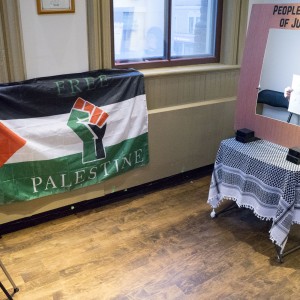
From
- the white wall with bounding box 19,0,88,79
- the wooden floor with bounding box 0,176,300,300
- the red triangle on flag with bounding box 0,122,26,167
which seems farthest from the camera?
the white wall with bounding box 19,0,88,79

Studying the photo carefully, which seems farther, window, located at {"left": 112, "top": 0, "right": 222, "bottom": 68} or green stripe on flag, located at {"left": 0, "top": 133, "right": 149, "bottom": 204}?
window, located at {"left": 112, "top": 0, "right": 222, "bottom": 68}

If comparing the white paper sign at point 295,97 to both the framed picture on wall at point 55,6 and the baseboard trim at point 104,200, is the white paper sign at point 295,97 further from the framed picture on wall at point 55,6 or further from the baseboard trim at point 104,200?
the framed picture on wall at point 55,6

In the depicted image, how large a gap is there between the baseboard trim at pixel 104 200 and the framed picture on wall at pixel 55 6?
4.79 feet

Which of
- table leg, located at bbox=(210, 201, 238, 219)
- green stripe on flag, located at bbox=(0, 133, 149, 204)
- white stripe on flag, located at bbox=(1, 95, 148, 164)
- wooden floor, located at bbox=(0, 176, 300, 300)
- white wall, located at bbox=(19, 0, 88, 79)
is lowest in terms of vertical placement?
wooden floor, located at bbox=(0, 176, 300, 300)

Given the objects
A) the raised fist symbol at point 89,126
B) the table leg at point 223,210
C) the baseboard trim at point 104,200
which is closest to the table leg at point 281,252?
the table leg at point 223,210

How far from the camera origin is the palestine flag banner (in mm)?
2506

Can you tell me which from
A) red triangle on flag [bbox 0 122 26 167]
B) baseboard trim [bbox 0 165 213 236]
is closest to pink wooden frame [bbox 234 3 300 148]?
baseboard trim [bbox 0 165 213 236]

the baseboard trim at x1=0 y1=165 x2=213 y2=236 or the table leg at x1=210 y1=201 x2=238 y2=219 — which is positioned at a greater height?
the baseboard trim at x1=0 y1=165 x2=213 y2=236

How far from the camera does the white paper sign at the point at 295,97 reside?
240 cm

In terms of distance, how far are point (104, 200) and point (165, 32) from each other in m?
1.56

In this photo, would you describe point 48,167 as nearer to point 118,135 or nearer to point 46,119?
point 46,119

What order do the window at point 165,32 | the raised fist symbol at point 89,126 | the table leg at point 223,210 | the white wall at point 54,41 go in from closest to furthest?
the white wall at point 54,41 → the raised fist symbol at point 89,126 → the table leg at point 223,210 → the window at point 165,32

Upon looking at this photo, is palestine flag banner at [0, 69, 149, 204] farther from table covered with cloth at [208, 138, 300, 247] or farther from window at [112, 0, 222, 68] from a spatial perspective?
table covered with cloth at [208, 138, 300, 247]

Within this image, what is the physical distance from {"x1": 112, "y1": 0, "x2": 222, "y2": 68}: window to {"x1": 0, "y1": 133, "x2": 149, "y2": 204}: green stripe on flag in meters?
0.73
